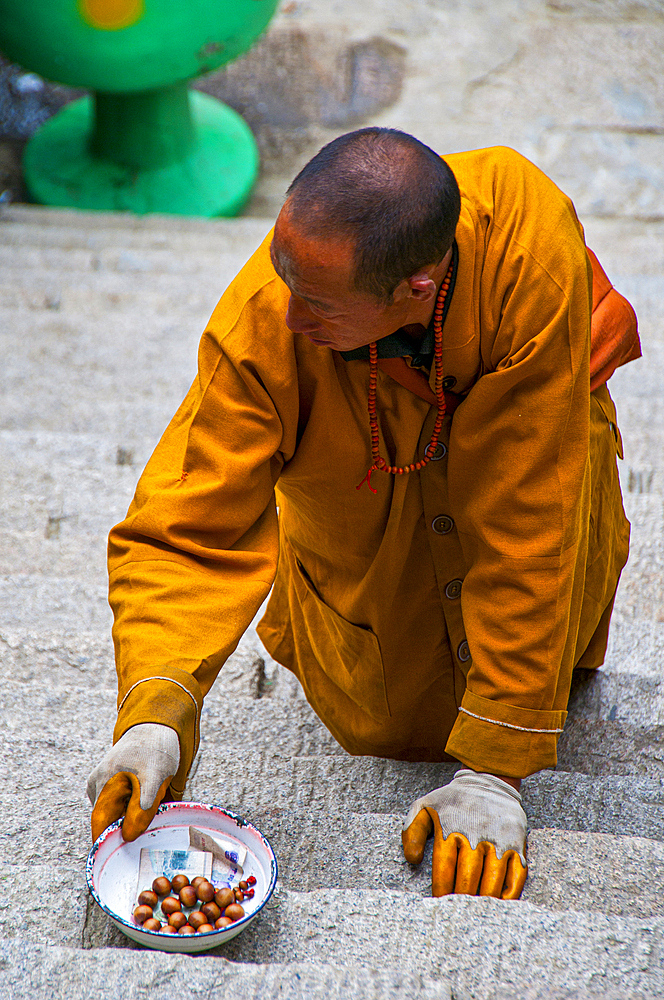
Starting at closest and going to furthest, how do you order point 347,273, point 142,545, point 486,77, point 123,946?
point 347,273
point 123,946
point 142,545
point 486,77

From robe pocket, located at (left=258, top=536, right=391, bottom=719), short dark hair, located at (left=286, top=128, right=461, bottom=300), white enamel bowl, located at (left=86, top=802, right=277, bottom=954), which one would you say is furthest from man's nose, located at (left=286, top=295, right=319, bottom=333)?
white enamel bowl, located at (left=86, top=802, right=277, bottom=954)

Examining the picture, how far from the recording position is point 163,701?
5.22 ft

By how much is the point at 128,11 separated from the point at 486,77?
3.01 m

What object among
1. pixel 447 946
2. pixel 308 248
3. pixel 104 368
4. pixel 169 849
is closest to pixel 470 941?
pixel 447 946

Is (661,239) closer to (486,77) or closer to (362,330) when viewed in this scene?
(486,77)

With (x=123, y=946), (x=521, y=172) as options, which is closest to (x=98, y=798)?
(x=123, y=946)

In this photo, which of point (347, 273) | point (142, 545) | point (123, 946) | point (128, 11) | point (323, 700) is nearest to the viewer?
point (347, 273)

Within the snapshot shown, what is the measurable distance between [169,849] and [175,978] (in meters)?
0.35

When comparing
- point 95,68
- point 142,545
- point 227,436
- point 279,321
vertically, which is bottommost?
point 95,68

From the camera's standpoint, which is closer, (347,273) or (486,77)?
(347,273)

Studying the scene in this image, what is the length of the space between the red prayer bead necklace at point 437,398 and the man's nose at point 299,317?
12cm

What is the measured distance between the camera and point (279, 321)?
1.63 metres

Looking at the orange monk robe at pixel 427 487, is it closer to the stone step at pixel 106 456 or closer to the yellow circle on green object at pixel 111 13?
the stone step at pixel 106 456

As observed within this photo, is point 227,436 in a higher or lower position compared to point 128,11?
higher
